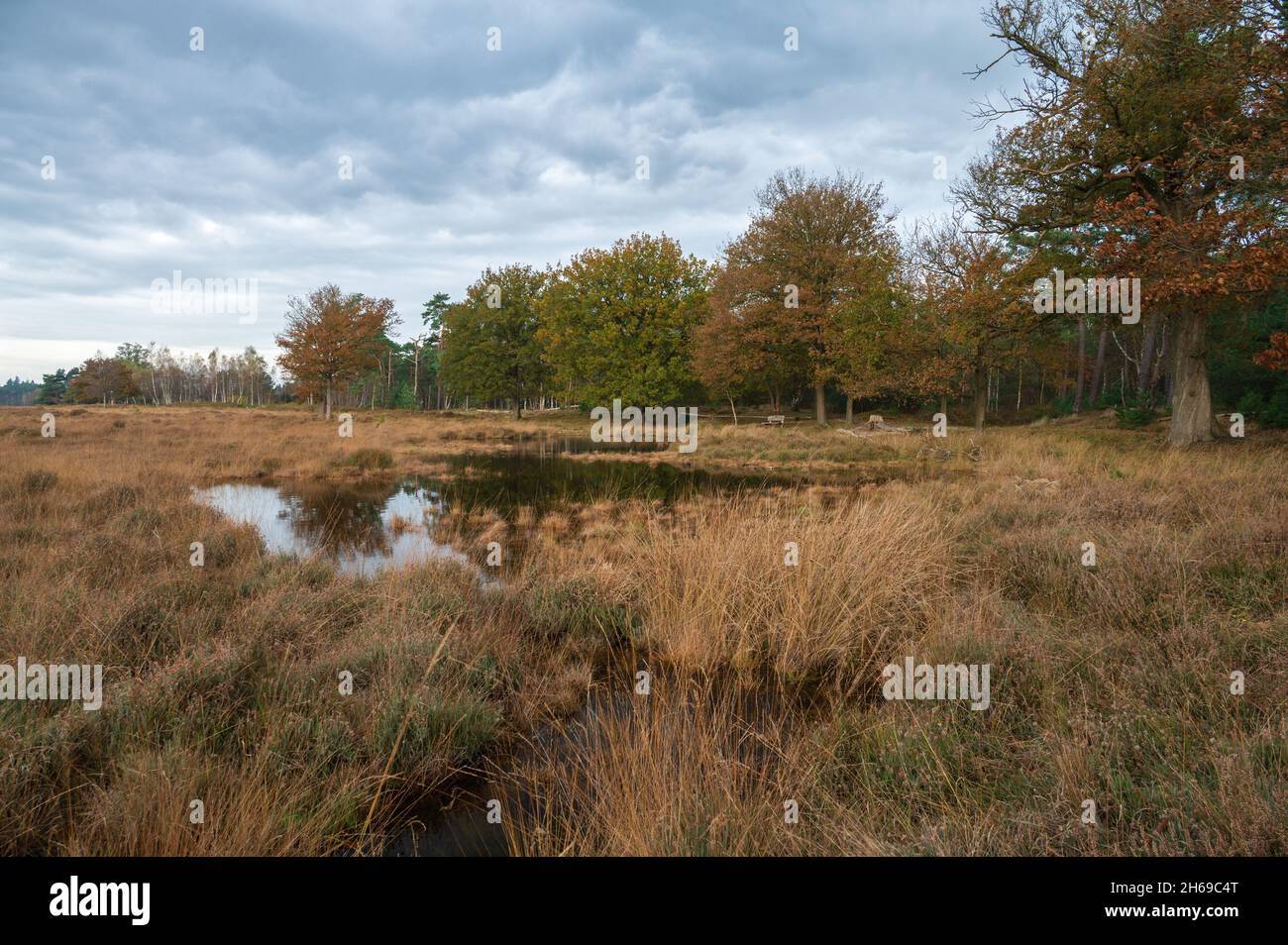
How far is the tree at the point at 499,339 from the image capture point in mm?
47844

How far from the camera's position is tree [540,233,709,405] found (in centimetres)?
3812

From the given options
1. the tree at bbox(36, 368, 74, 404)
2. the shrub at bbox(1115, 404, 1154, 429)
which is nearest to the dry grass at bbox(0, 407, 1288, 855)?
the shrub at bbox(1115, 404, 1154, 429)

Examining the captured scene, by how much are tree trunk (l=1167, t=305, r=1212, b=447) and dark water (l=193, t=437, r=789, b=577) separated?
11.5 m

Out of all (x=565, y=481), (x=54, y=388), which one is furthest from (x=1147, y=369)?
(x=54, y=388)

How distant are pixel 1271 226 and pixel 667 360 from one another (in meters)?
29.7

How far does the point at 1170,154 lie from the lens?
14.5m

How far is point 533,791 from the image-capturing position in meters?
3.26

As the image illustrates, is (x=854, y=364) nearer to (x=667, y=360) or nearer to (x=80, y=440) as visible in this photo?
(x=667, y=360)

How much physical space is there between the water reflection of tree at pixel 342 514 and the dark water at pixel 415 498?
0.06 ft

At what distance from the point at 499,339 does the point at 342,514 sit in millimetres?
40025

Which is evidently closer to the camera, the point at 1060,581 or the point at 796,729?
the point at 796,729

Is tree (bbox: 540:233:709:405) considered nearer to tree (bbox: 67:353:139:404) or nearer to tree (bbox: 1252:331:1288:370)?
tree (bbox: 1252:331:1288:370)

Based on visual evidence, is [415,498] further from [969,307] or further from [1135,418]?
[1135,418]
